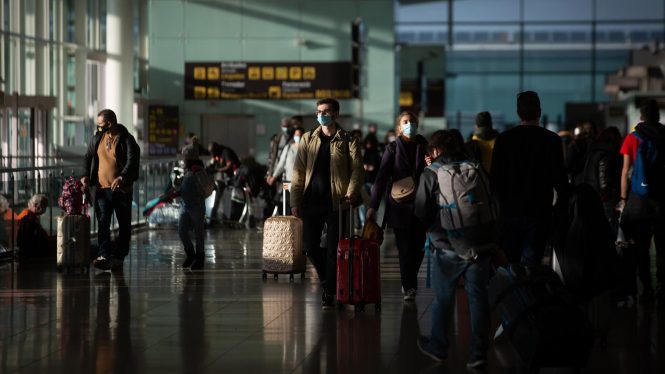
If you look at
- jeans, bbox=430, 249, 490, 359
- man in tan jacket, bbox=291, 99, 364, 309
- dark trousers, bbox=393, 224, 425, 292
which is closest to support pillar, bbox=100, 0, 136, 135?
dark trousers, bbox=393, 224, 425, 292

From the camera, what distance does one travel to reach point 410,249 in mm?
11242

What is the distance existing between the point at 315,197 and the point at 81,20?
29034mm

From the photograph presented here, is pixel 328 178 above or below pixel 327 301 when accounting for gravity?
above

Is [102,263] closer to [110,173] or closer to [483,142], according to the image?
[110,173]

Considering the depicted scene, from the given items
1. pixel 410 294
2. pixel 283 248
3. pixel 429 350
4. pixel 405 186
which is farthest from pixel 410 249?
pixel 429 350

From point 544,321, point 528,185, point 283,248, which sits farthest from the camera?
point 283,248

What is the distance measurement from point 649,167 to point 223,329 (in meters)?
3.83

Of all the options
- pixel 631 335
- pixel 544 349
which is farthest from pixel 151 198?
pixel 544 349

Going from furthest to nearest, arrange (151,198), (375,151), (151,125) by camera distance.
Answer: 1. (151,125)
2. (375,151)
3. (151,198)

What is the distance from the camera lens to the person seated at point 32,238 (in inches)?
609

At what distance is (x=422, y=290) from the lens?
40.1 ft

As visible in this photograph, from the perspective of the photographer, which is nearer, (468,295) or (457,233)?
(457,233)

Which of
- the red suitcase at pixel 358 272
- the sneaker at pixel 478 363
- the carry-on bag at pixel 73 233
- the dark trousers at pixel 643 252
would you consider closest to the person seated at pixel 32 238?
the carry-on bag at pixel 73 233

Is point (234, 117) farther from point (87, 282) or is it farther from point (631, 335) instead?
point (631, 335)
